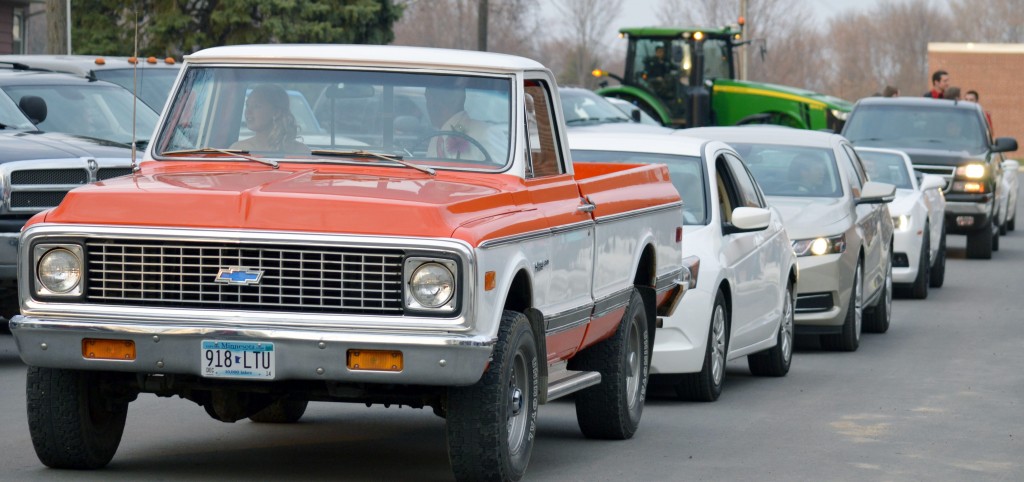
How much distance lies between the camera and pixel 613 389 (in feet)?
29.1

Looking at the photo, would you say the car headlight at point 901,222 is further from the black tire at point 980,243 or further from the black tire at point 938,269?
the black tire at point 980,243

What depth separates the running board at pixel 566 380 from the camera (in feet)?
25.8

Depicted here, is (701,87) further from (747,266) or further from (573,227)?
(573,227)

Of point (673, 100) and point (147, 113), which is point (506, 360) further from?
point (673, 100)

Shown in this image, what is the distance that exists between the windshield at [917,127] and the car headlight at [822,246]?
1006cm

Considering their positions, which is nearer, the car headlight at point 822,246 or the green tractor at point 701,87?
the car headlight at point 822,246

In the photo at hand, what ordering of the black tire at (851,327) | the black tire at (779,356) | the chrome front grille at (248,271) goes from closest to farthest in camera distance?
the chrome front grille at (248,271)
the black tire at (779,356)
the black tire at (851,327)

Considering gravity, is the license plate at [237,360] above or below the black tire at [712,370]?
above

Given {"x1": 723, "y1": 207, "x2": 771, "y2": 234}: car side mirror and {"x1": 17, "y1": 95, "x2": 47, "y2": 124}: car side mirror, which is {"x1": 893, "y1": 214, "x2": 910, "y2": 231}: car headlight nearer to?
{"x1": 723, "y1": 207, "x2": 771, "y2": 234}: car side mirror

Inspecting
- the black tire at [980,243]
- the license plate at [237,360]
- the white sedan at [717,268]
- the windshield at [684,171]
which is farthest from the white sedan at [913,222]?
the license plate at [237,360]

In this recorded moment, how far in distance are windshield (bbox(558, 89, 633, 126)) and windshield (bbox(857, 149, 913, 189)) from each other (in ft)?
26.5

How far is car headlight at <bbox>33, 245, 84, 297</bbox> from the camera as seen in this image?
702 centimetres

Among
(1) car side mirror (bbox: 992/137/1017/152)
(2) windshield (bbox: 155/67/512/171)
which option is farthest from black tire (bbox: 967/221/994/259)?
(2) windshield (bbox: 155/67/512/171)

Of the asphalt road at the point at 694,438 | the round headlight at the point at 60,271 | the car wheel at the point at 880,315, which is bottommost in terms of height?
the car wheel at the point at 880,315
